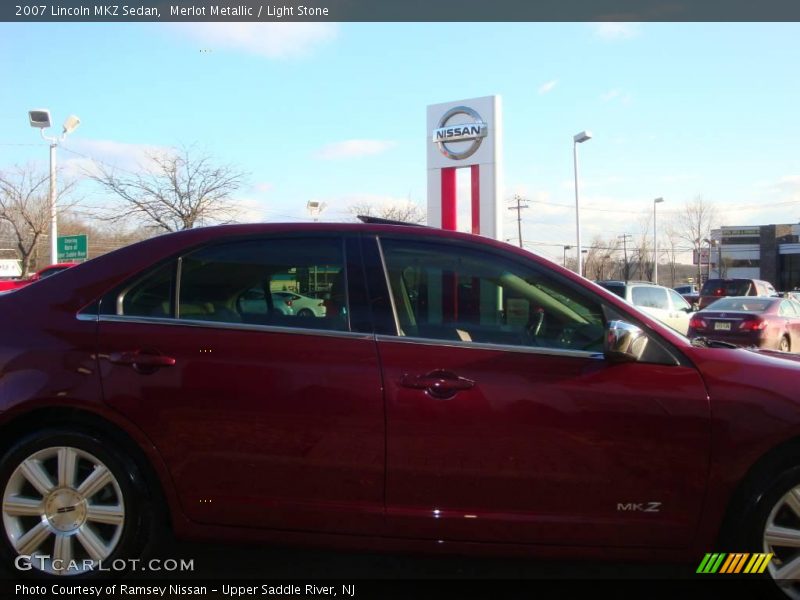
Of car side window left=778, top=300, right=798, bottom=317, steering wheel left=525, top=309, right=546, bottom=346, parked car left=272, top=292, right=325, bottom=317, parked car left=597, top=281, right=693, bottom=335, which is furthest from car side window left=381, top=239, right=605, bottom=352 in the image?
car side window left=778, top=300, right=798, bottom=317

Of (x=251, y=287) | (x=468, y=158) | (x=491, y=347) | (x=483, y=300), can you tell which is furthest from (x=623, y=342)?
(x=468, y=158)

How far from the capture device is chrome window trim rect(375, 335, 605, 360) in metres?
2.93

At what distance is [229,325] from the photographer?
3.04m

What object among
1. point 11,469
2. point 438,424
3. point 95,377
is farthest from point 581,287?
point 11,469

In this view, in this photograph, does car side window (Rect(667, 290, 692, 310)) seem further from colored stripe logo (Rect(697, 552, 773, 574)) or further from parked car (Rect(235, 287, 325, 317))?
Result: parked car (Rect(235, 287, 325, 317))

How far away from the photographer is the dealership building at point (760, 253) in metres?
55.1

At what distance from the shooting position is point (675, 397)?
111 inches

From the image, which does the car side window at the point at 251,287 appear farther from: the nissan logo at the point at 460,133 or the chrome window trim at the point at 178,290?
the nissan logo at the point at 460,133

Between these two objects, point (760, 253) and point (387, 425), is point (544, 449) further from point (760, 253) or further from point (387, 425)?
point (760, 253)

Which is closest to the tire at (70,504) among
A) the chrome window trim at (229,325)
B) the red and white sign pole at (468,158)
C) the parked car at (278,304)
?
the chrome window trim at (229,325)

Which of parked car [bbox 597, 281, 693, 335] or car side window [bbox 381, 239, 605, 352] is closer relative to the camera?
car side window [bbox 381, 239, 605, 352]

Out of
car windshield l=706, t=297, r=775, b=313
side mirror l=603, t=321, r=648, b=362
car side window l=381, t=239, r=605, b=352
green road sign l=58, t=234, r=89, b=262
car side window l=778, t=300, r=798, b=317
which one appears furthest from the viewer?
green road sign l=58, t=234, r=89, b=262

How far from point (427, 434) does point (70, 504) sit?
173 cm

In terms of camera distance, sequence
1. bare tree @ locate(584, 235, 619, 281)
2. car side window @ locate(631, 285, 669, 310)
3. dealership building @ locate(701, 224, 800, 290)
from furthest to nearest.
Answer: bare tree @ locate(584, 235, 619, 281)
dealership building @ locate(701, 224, 800, 290)
car side window @ locate(631, 285, 669, 310)
